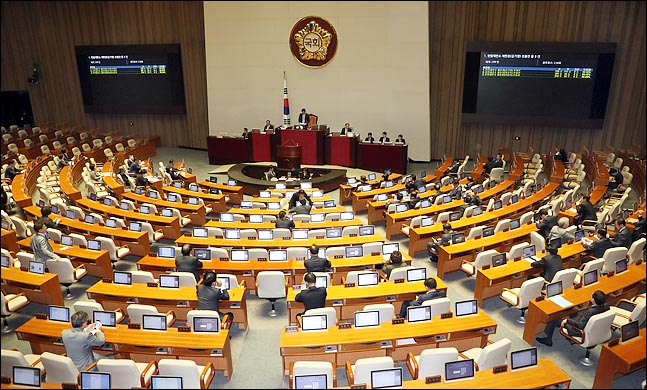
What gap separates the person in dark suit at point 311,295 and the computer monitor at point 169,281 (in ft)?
7.54

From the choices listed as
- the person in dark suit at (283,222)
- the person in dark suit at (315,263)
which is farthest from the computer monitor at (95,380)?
the person in dark suit at (283,222)

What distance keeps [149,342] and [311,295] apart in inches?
98.0

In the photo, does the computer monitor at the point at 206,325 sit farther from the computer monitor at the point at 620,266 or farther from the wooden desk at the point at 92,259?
the computer monitor at the point at 620,266

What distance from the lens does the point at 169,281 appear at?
8.18 metres

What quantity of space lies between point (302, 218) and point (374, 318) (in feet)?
17.5

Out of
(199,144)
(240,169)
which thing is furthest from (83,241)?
(199,144)

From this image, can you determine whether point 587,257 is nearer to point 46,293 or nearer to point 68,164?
point 46,293

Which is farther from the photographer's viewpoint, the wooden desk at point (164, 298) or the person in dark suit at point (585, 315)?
the wooden desk at point (164, 298)

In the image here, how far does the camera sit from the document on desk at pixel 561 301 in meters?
7.45

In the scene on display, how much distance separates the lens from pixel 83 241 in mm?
10305

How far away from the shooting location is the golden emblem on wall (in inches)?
811

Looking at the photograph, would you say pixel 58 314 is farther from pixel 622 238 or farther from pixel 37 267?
pixel 622 238

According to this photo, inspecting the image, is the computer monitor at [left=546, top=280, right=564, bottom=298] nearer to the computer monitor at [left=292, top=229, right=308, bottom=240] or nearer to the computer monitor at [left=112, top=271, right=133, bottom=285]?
the computer monitor at [left=292, top=229, right=308, bottom=240]

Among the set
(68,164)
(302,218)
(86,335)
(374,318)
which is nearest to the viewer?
(86,335)
